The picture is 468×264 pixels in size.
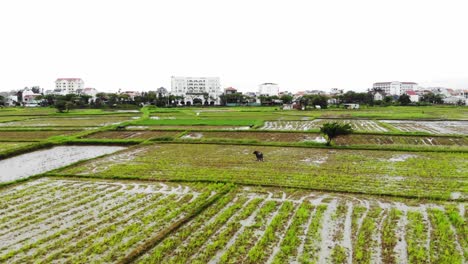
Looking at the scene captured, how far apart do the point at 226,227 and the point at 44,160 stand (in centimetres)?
1293

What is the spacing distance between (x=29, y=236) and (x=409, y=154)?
16280 millimetres

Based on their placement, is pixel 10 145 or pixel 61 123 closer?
pixel 10 145

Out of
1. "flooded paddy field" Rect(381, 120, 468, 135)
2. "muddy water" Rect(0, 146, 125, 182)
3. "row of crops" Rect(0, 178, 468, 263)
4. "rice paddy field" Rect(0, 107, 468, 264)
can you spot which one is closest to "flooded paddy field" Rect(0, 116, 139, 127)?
"muddy water" Rect(0, 146, 125, 182)

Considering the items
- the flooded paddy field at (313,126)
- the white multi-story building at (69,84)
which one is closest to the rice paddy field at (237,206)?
the flooded paddy field at (313,126)

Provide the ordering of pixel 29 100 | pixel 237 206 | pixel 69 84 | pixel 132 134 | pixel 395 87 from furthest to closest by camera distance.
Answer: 1. pixel 395 87
2. pixel 69 84
3. pixel 29 100
4. pixel 132 134
5. pixel 237 206

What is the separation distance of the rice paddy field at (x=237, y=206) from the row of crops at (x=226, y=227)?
0.03 meters

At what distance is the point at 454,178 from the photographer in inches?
499

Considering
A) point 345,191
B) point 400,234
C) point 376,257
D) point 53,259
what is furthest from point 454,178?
point 53,259

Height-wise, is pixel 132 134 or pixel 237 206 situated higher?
pixel 132 134

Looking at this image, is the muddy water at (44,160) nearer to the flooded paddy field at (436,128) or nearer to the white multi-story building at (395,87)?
the flooded paddy field at (436,128)

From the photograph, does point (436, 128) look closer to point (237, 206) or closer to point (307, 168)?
point (307, 168)

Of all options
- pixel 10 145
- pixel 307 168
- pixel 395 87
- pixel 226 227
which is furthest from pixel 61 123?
pixel 395 87

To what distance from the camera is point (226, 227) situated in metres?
8.34

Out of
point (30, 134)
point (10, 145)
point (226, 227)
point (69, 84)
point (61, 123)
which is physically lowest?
point (226, 227)
